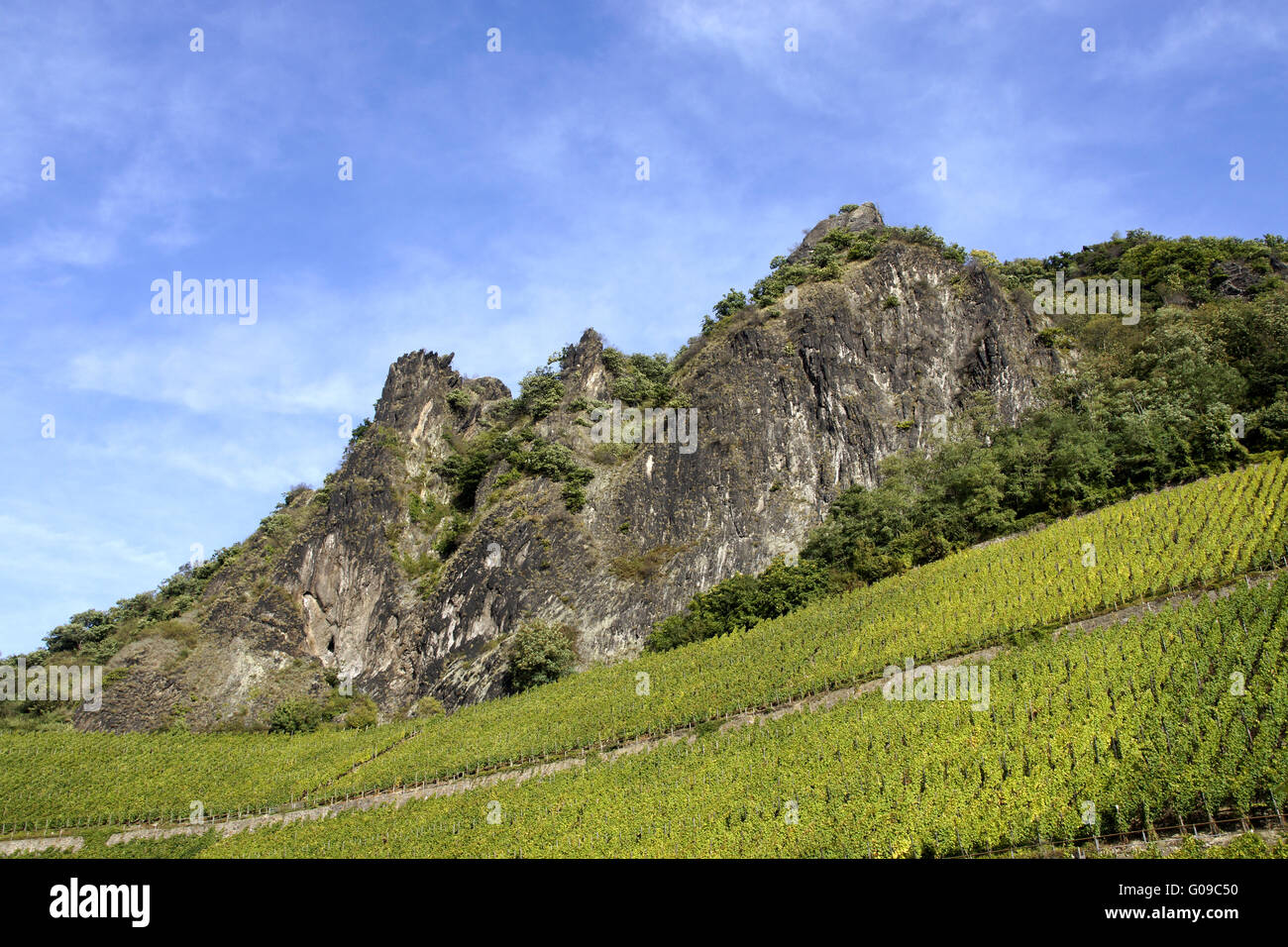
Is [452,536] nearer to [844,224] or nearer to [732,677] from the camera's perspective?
[732,677]

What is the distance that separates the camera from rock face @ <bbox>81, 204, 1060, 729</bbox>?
56.6m

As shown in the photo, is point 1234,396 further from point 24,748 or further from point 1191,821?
point 24,748

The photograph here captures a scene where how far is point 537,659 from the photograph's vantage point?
2012 inches

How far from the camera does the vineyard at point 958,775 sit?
23.5 meters

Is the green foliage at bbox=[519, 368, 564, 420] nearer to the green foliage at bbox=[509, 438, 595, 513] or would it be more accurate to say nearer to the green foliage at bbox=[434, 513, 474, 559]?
the green foliage at bbox=[509, 438, 595, 513]

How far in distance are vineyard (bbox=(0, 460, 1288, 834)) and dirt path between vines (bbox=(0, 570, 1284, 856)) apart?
1.64 feet

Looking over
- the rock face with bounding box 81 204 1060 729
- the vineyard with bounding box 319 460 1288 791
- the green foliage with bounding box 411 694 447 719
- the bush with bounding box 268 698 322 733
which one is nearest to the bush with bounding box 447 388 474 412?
the rock face with bounding box 81 204 1060 729

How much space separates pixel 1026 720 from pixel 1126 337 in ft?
176

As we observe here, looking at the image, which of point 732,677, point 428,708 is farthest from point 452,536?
point 732,677

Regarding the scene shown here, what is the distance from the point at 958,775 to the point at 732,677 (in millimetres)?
16952

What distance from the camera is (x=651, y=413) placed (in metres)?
69.8

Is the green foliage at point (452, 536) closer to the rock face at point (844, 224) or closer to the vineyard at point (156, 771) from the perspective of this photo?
the vineyard at point (156, 771)

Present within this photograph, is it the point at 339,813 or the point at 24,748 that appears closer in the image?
the point at 339,813
